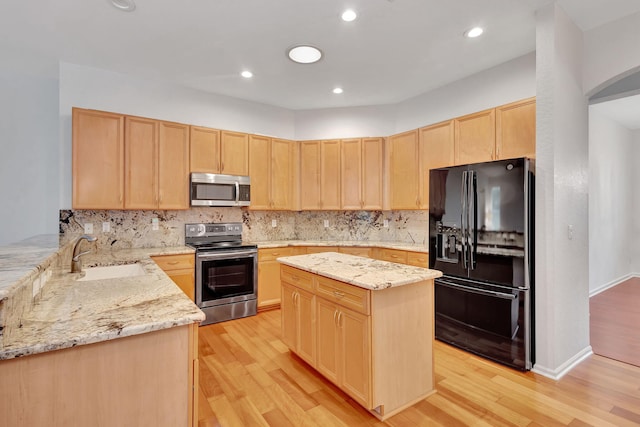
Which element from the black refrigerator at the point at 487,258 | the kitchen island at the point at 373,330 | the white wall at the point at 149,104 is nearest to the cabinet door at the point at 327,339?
the kitchen island at the point at 373,330

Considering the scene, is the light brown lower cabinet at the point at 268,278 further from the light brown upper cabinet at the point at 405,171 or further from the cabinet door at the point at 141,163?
the light brown upper cabinet at the point at 405,171

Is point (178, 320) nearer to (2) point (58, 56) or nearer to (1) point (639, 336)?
(2) point (58, 56)

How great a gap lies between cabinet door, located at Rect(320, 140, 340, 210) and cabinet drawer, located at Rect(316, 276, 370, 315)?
239 centimetres

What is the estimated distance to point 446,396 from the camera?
7.23 feet

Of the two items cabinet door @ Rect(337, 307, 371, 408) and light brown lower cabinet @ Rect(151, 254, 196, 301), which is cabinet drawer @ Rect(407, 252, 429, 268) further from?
light brown lower cabinet @ Rect(151, 254, 196, 301)

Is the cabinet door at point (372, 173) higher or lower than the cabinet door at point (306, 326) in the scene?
higher

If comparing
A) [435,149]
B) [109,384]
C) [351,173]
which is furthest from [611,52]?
[109,384]

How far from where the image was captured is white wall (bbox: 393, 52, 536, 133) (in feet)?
10.5

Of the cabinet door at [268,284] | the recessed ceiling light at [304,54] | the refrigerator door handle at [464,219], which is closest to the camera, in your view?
the refrigerator door handle at [464,219]

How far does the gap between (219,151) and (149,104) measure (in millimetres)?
958

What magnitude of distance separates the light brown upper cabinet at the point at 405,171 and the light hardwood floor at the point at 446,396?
1973 millimetres

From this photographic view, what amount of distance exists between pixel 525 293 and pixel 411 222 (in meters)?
2.11

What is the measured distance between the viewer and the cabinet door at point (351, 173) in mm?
4602

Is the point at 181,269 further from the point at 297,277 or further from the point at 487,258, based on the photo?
the point at 487,258
